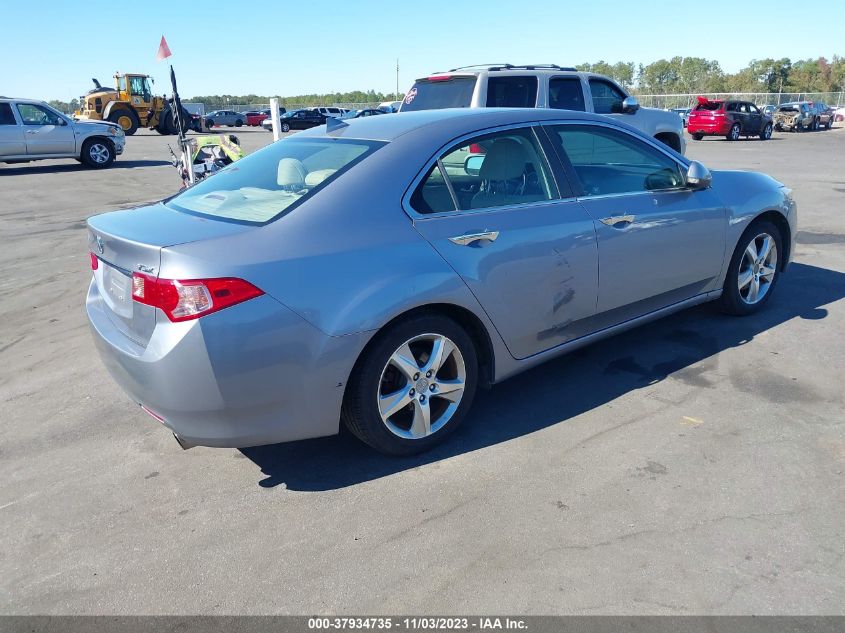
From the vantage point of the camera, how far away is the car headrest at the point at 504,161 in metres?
3.64

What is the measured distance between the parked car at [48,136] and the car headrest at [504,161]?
17383mm

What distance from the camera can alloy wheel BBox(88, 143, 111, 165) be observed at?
59.7 ft

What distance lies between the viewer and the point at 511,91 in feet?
29.5

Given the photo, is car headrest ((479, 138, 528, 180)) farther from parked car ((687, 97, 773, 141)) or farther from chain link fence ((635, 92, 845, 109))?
chain link fence ((635, 92, 845, 109))

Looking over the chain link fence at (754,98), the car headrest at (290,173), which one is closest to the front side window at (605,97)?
the car headrest at (290,173)

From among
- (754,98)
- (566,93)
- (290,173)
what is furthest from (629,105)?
(754,98)

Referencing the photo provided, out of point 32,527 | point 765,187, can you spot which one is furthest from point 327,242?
point 765,187

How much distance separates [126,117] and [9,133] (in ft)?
53.9

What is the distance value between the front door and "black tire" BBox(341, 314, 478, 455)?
1776 cm

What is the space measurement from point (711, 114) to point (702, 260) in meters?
27.3

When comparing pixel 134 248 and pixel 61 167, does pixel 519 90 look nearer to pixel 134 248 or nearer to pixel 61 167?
pixel 134 248

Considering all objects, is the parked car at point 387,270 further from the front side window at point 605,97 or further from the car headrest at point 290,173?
the front side window at point 605,97

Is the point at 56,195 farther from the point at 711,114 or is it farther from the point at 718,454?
the point at 711,114

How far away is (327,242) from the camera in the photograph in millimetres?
2873
